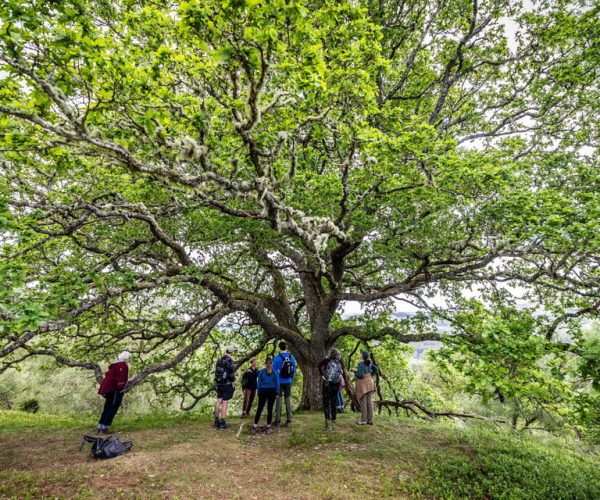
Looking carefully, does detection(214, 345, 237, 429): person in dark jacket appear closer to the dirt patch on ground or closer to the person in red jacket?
the dirt patch on ground

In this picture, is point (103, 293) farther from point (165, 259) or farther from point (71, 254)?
point (71, 254)

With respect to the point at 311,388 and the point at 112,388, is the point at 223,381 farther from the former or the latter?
the point at 311,388

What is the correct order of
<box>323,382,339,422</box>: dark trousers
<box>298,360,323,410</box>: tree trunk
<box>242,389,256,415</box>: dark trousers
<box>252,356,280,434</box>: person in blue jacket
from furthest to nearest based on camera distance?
<box>298,360,323,410</box>: tree trunk, <box>242,389,256,415</box>: dark trousers, <box>323,382,339,422</box>: dark trousers, <box>252,356,280,434</box>: person in blue jacket

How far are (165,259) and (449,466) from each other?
9.70 metres

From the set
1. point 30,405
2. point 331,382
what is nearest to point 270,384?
point 331,382

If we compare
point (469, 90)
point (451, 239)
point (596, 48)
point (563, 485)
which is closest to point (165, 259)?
point (451, 239)

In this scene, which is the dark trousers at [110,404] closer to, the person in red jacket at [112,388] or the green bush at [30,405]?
the person in red jacket at [112,388]

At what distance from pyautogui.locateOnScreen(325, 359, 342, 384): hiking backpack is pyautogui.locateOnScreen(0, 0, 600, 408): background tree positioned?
99.2 inches

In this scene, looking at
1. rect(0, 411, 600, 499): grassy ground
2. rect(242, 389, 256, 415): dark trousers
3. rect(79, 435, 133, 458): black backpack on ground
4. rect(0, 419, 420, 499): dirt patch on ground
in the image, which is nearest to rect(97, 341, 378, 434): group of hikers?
rect(0, 411, 600, 499): grassy ground

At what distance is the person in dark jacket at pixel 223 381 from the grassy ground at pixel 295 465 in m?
0.43

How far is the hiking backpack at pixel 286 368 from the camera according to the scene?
968cm

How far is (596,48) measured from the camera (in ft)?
32.6

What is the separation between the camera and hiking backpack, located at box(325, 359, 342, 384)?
377 inches

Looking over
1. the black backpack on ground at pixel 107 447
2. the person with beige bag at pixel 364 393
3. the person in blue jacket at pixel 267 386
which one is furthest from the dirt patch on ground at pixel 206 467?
the person with beige bag at pixel 364 393
